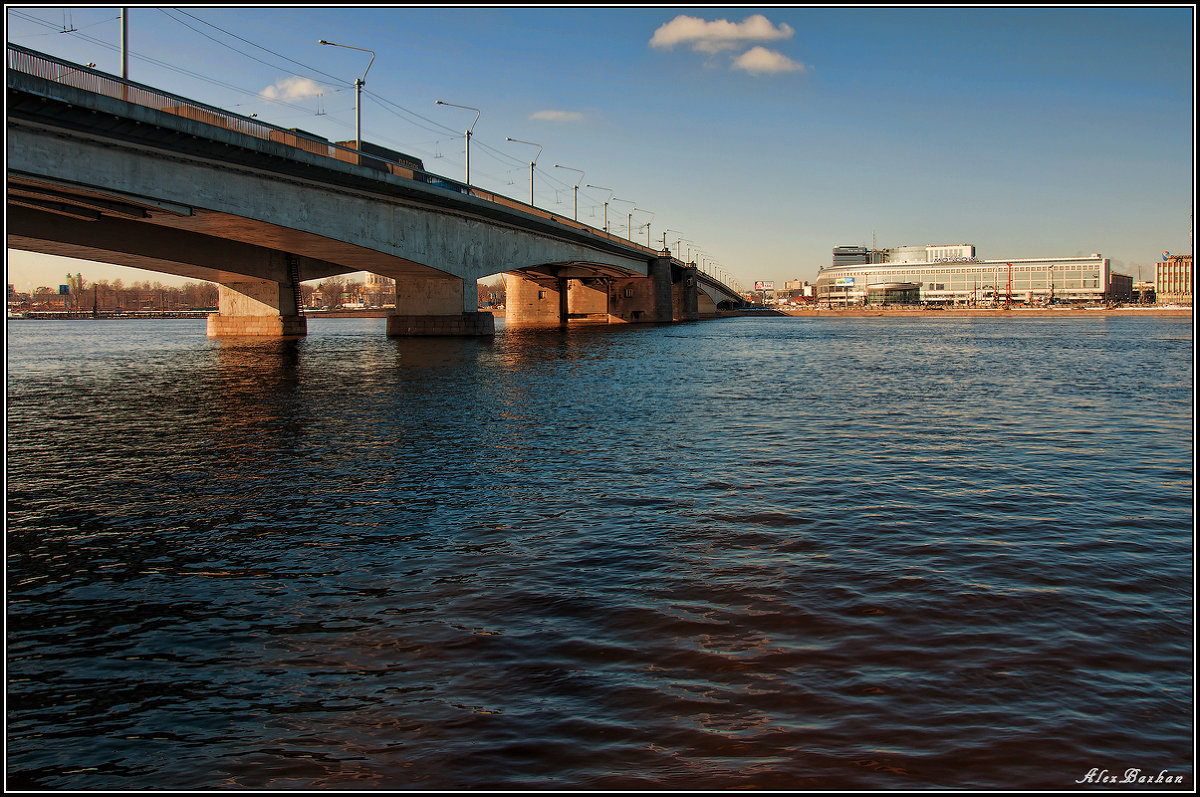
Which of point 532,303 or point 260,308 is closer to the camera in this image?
point 260,308

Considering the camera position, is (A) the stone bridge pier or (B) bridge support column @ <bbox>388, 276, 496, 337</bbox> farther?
(A) the stone bridge pier

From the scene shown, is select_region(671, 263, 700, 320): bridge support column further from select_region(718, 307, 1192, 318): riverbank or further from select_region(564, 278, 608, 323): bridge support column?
select_region(718, 307, 1192, 318): riverbank

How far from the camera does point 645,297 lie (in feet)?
348

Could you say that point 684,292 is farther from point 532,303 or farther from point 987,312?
point 987,312

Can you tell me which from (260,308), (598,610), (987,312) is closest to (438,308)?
(260,308)

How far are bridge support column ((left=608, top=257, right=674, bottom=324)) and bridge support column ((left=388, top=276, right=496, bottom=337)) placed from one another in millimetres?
50386

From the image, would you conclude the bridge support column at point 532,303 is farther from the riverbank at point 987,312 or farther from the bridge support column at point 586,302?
the riverbank at point 987,312

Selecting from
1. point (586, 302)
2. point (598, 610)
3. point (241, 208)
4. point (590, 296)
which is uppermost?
point (590, 296)

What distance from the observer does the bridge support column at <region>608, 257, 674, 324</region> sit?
105m

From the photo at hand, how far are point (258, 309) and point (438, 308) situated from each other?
14.8 m

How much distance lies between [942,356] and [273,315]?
47.4m

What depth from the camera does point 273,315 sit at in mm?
58562

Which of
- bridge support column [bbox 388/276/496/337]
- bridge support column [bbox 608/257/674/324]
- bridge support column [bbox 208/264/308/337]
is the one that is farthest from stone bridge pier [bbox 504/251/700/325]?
bridge support column [bbox 208/264/308/337]

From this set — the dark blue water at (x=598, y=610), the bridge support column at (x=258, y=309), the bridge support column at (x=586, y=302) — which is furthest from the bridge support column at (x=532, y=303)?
the dark blue water at (x=598, y=610)
